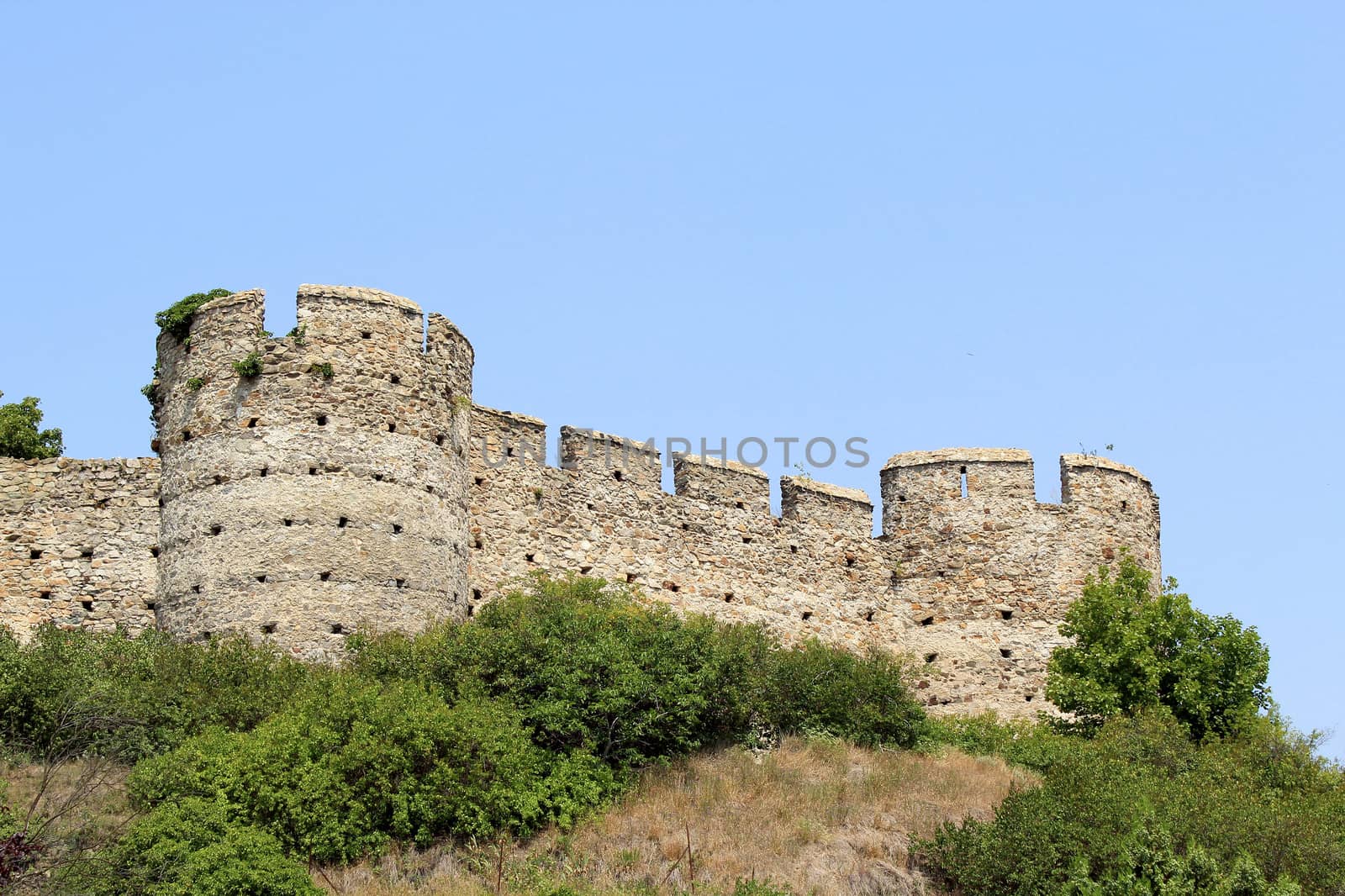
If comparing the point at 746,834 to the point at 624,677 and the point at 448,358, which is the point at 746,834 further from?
the point at 448,358

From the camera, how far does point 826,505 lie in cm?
3359

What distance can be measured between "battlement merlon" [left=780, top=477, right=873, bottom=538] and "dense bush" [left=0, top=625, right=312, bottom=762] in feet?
35.1

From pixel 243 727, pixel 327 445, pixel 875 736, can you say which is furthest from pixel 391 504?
pixel 875 736

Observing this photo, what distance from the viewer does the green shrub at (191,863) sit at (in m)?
19.9

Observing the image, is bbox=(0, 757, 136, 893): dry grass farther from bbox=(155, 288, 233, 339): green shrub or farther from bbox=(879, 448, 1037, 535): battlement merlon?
bbox=(879, 448, 1037, 535): battlement merlon

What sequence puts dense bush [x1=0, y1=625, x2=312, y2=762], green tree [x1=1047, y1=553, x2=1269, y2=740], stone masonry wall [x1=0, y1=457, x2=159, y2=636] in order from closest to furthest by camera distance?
dense bush [x1=0, y1=625, x2=312, y2=762] < stone masonry wall [x1=0, y1=457, x2=159, y2=636] < green tree [x1=1047, y1=553, x2=1269, y2=740]

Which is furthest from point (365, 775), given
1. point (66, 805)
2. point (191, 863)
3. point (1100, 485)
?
point (1100, 485)

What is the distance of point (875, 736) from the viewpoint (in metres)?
27.8

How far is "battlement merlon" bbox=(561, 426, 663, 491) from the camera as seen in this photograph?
30.4 metres

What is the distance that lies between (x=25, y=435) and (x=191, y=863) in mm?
9958

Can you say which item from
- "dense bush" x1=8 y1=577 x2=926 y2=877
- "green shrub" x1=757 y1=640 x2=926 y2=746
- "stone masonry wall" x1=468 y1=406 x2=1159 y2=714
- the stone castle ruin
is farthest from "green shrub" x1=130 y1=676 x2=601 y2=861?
"stone masonry wall" x1=468 y1=406 x2=1159 y2=714

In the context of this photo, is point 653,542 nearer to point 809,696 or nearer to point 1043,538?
point 809,696

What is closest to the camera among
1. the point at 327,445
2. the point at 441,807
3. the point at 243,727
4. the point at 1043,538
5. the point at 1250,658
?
the point at 441,807

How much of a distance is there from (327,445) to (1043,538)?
13.4 m
